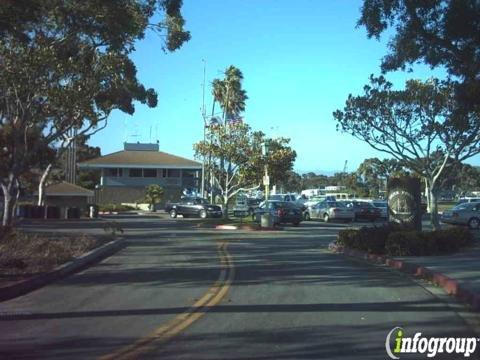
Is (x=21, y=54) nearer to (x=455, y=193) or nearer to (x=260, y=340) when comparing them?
(x=260, y=340)

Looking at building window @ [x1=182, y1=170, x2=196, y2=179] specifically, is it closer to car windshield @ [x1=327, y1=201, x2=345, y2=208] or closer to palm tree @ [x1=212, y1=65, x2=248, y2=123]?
palm tree @ [x1=212, y1=65, x2=248, y2=123]

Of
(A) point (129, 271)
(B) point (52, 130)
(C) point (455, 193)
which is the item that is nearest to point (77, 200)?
(B) point (52, 130)

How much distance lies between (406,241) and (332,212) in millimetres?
28115

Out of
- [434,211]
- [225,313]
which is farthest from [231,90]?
[225,313]

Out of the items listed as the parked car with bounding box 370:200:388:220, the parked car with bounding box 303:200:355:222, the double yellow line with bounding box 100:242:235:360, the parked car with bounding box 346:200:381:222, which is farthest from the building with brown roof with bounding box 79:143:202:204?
the double yellow line with bounding box 100:242:235:360

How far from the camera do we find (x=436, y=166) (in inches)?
1244

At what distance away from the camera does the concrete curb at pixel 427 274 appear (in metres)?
10.5

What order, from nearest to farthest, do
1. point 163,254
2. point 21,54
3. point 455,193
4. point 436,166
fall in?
1. point 163,254
2. point 21,54
3. point 436,166
4. point 455,193

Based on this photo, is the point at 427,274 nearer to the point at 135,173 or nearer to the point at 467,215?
the point at 467,215

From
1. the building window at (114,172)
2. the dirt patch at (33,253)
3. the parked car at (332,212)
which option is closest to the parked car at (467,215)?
the parked car at (332,212)

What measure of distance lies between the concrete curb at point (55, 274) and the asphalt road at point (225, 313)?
30 cm

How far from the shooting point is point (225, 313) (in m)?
9.35

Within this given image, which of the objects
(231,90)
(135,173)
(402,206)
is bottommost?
(402,206)

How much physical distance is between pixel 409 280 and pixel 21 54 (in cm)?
1482
